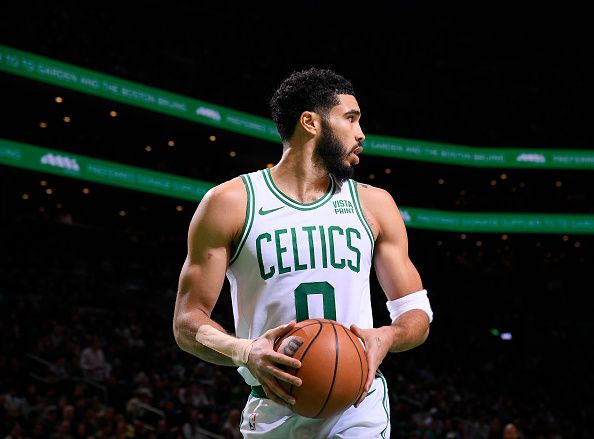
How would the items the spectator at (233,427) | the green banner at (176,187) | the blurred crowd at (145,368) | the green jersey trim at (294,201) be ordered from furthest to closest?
the green banner at (176,187), the blurred crowd at (145,368), the spectator at (233,427), the green jersey trim at (294,201)

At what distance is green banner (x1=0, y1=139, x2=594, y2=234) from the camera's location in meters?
20.2

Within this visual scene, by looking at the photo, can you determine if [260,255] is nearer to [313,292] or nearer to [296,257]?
[296,257]

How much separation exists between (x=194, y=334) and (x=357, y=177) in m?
27.9

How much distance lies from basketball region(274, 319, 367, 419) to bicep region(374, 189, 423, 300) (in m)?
0.72

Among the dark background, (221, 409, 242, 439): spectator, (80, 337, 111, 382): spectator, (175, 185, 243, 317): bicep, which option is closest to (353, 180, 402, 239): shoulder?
(175, 185, 243, 317): bicep

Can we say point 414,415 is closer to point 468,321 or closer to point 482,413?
point 482,413

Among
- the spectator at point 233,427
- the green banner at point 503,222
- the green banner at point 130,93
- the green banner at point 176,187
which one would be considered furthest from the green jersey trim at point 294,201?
the green banner at point 503,222

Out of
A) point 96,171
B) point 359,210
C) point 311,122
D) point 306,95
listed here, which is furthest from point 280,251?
point 96,171

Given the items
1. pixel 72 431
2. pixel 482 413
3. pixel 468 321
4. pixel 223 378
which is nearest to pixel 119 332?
pixel 223 378

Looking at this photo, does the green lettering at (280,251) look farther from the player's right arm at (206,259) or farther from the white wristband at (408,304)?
the white wristband at (408,304)

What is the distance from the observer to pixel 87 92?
836 inches

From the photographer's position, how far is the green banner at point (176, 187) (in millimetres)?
20172

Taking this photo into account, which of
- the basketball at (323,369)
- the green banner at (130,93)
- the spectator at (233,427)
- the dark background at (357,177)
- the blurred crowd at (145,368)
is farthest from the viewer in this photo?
the green banner at (130,93)

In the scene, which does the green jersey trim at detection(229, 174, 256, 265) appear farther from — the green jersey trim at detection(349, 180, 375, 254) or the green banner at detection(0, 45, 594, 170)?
the green banner at detection(0, 45, 594, 170)
